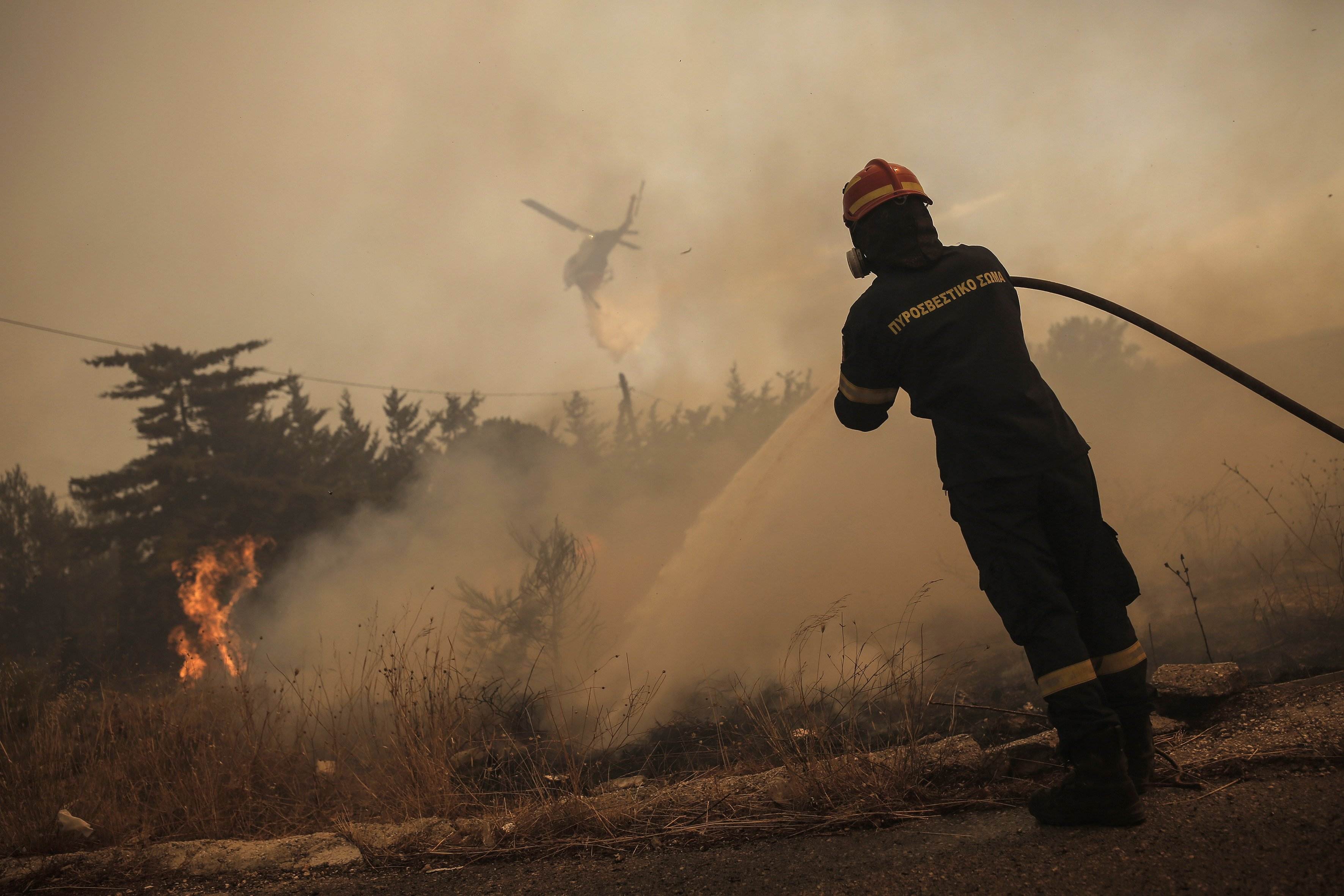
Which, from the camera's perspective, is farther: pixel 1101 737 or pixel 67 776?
pixel 67 776

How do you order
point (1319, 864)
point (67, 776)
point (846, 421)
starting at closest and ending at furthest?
point (1319, 864) < point (846, 421) < point (67, 776)

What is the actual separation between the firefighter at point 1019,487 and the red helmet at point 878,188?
0.03m

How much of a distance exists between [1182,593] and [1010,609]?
524cm

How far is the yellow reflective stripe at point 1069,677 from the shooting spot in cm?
233

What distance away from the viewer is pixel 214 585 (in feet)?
66.9

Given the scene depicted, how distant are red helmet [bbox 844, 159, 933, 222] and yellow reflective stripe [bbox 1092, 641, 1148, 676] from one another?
1828 mm

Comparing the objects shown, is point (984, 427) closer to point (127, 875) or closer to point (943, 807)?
point (943, 807)

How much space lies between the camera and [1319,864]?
1749mm

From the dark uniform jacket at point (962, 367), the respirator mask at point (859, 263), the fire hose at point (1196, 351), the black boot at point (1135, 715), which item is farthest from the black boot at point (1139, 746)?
the respirator mask at point (859, 263)

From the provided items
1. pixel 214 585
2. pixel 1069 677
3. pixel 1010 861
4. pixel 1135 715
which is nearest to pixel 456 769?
pixel 1010 861

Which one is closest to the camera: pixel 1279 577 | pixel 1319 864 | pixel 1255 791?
pixel 1319 864

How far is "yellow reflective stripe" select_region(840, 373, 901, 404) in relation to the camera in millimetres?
2881

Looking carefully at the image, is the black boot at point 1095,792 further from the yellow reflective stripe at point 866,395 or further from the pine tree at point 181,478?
the pine tree at point 181,478

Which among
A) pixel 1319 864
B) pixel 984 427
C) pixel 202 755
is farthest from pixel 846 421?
pixel 202 755
